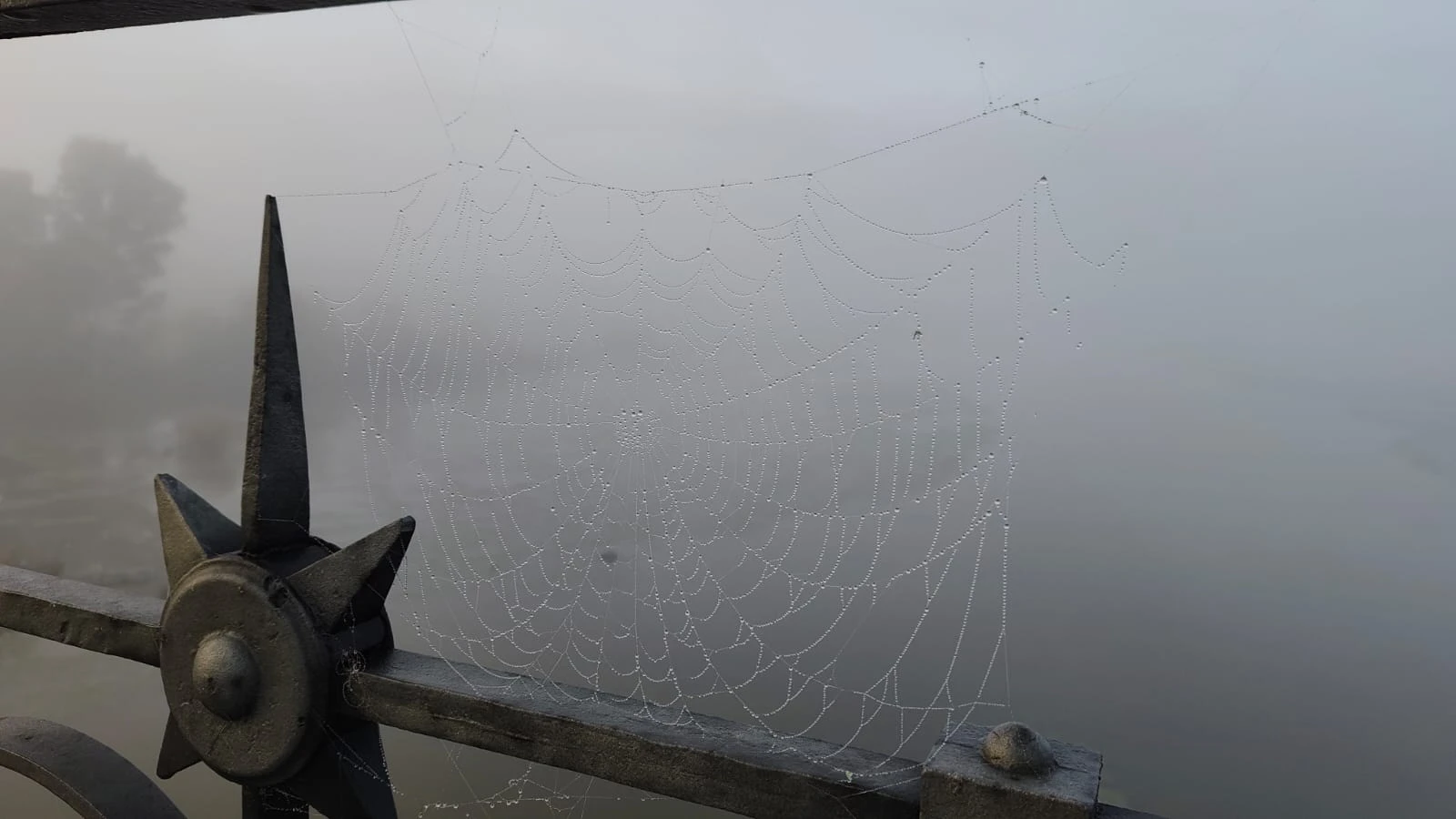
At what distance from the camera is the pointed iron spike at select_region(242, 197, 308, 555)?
8.20 feet

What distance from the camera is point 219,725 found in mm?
2521

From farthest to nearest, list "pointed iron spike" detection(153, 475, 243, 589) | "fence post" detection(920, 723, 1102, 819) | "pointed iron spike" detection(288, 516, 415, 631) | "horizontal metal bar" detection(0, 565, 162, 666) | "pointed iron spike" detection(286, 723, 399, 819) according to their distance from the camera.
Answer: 1. "horizontal metal bar" detection(0, 565, 162, 666)
2. "pointed iron spike" detection(153, 475, 243, 589)
3. "pointed iron spike" detection(286, 723, 399, 819)
4. "pointed iron spike" detection(288, 516, 415, 631)
5. "fence post" detection(920, 723, 1102, 819)

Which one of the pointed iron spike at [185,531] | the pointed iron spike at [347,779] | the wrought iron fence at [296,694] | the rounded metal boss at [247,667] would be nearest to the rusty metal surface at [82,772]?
the wrought iron fence at [296,694]

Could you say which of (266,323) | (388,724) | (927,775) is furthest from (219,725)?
(927,775)

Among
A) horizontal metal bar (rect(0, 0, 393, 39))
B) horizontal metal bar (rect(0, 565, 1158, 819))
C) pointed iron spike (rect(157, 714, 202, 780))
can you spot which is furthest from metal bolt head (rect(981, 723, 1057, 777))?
pointed iron spike (rect(157, 714, 202, 780))

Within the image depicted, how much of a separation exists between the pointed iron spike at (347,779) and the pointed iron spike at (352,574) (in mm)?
358

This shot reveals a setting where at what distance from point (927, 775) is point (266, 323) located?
2.10m

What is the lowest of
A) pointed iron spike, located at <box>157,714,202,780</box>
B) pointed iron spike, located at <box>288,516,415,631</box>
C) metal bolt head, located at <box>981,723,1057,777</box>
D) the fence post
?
pointed iron spike, located at <box>157,714,202,780</box>

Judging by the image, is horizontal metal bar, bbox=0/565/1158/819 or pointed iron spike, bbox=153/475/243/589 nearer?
horizontal metal bar, bbox=0/565/1158/819

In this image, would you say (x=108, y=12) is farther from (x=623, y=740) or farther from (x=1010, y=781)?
(x=1010, y=781)

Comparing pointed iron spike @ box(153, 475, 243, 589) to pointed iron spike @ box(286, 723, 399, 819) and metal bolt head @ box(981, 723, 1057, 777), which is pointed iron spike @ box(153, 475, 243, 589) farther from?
metal bolt head @ box(981, 723, 1057, 777)

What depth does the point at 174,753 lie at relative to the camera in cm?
273

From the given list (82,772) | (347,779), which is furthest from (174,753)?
(347,779)

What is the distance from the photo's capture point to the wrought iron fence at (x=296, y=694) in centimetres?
198
